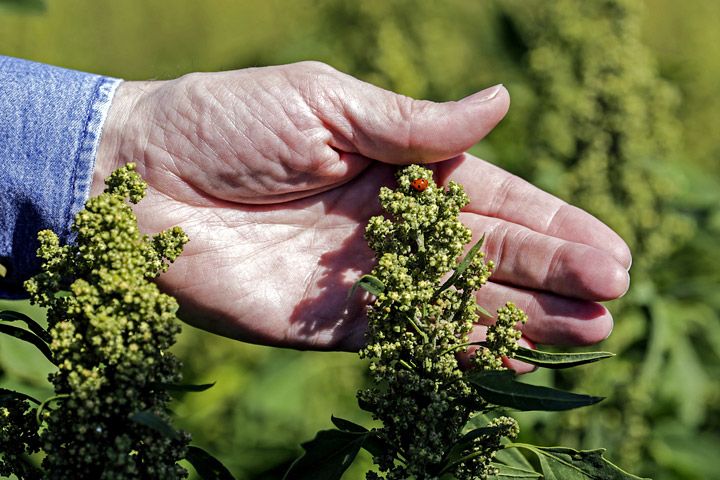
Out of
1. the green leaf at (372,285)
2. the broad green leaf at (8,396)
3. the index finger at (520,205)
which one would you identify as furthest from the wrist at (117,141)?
the index finger at (520,205)

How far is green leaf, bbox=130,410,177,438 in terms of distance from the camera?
1.89m

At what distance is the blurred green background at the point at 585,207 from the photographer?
4.42m

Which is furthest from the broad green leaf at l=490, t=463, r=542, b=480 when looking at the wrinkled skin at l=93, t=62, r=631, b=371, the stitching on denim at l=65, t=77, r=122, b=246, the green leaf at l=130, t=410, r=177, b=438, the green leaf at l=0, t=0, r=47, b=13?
the green leaf at l=0, t=0, r=47, b=13

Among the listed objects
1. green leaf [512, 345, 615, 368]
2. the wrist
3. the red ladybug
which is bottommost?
green leaf [512, 345, 615, 368]

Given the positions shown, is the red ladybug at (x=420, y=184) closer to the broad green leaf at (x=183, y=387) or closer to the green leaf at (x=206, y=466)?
the broad green leaf at (x=183, y=387)

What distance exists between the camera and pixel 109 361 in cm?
208

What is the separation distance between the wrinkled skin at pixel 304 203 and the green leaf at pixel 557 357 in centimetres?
60

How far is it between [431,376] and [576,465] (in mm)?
608

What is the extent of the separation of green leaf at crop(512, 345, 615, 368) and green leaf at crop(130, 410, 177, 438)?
50.3 inches

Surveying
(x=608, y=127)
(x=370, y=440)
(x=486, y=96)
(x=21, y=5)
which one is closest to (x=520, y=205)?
(x=486, y=96)

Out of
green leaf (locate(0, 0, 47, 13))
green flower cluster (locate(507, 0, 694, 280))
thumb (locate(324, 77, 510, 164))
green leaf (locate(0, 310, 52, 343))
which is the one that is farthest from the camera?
green flower cluster (locate(507, 0, 694, 280))

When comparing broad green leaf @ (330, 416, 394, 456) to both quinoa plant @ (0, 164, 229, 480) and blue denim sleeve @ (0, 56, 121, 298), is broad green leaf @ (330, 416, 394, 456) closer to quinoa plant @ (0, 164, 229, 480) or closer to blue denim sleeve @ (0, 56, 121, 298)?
quinoa plant @ (0, 164, 229, 480)

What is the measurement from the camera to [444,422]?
2291mm

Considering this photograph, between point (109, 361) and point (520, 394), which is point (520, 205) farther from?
point (109, 361)
